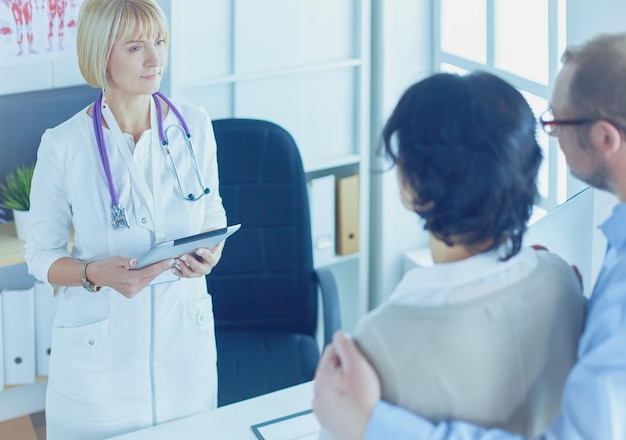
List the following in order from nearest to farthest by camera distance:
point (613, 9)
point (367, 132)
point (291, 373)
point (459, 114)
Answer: point (459, 114) < point (613, 9) < point (291, 373) < point (367, 132)

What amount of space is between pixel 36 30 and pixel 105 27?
72cm

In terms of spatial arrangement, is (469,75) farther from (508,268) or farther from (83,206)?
(83,206)

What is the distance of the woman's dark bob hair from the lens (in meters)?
1.27

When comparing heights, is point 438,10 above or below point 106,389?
above

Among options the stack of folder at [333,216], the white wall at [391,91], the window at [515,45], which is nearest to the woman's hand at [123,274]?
the window at [515,45]

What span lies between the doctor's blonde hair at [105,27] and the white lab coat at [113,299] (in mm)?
123

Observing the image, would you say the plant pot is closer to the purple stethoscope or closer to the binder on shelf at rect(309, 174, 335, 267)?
the purple stethoscope

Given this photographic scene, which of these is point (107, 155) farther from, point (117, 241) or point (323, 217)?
point (323, 217)

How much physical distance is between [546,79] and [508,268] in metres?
1.73

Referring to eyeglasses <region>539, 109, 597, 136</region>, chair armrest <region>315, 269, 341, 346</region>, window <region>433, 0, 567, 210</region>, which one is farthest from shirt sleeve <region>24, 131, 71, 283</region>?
window <region>433, 0, 567, 210</region>

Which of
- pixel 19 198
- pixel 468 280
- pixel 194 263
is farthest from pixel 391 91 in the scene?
pixel 468 280

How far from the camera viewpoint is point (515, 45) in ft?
10.3

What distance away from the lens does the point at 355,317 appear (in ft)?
12.5

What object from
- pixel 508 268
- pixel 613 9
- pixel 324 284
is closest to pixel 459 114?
pixel 508 268
